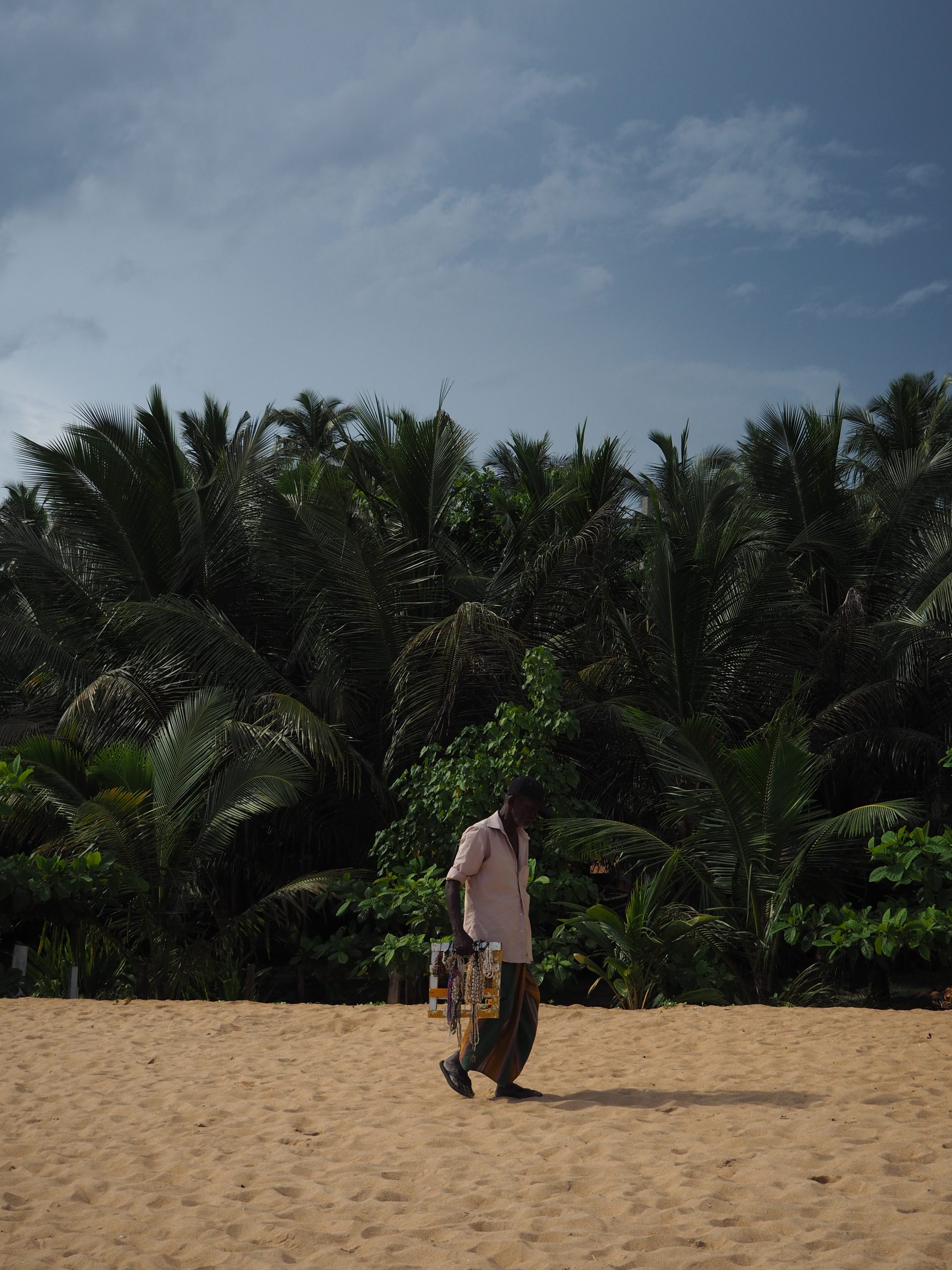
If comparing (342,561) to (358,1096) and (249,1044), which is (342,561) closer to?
(249,1044)

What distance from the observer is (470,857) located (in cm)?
507

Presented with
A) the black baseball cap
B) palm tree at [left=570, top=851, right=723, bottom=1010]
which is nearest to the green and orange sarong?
A: the black baseball cap

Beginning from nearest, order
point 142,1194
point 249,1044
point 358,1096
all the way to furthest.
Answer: point 142,1194 < point 358,1096 < point 249,1044

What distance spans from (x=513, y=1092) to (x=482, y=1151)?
0.87 meters

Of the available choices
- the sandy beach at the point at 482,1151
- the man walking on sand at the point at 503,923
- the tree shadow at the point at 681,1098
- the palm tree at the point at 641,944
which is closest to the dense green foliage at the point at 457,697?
the palm tree at the point at 641,944

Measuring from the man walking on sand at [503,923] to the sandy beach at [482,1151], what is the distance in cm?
18

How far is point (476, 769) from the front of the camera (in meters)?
9.41

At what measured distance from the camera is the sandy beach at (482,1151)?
335cm

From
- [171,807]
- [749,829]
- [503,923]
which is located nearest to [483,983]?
[503,923]

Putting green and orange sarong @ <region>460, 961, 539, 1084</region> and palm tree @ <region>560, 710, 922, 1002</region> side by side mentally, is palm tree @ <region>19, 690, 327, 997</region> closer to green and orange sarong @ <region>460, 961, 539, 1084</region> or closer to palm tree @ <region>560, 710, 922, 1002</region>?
palm tree @ <region>560, 710, 922, 1002</region>

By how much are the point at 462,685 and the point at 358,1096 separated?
5703 mm

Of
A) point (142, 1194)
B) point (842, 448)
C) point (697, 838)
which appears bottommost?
point (142, 1194)

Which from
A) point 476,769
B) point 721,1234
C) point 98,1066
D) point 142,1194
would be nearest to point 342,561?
point 476,769

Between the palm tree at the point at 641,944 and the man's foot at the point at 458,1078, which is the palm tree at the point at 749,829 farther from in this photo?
the man's foot at the point at 458,1078
